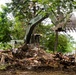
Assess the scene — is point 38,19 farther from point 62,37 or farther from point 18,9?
point 62,37

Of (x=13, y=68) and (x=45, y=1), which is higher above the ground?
(x=45, y=1)

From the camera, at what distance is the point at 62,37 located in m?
37.8

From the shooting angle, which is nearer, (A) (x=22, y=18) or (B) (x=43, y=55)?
(B) (x=43, y=55)

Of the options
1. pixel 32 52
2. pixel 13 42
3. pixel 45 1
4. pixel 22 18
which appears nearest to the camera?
pixel 45 1

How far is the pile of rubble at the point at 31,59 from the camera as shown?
47.6 ft

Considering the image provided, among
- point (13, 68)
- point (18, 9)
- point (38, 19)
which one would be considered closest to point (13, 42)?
point (18, 9)

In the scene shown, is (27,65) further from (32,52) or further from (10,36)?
(10,36)

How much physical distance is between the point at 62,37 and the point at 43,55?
2177 cm

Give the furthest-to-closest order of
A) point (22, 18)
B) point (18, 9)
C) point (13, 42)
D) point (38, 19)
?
point (22, 18), point (18, 9), point (13, 42), point (38, 19)

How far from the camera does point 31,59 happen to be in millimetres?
15266

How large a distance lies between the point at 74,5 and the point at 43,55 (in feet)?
21.6

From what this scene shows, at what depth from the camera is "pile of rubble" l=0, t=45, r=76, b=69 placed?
47.6 ft

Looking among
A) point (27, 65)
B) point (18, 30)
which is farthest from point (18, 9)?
point (27, 65)

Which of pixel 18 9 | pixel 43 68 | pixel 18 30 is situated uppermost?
pixel 18 9
